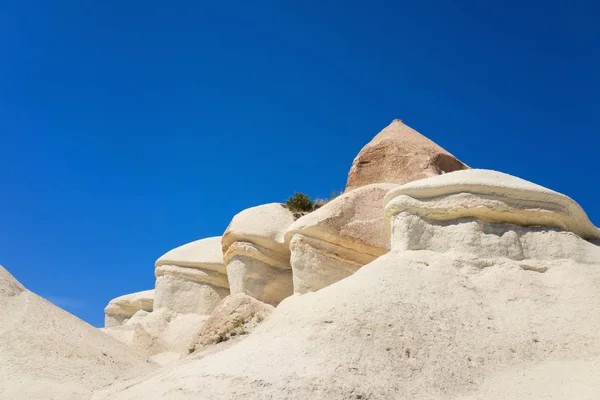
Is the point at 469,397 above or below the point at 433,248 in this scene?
below

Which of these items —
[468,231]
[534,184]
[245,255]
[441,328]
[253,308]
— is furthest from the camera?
[245,255]

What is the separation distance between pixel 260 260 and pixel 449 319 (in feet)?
24.1

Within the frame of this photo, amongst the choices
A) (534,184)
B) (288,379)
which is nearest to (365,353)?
(288,379)

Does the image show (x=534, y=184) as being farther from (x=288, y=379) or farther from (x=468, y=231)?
(x=288, y=379)

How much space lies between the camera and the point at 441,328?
748 cm

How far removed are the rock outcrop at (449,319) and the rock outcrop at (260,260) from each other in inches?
201

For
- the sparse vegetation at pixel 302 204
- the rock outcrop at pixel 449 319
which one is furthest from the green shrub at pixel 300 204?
the rock outcrop at pixel 449 319

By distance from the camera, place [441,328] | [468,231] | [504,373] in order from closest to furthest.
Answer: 1. [504,373]
2. [441,328]
3. [468,231]

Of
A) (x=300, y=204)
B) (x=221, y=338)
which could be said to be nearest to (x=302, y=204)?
(x=300, y=204)

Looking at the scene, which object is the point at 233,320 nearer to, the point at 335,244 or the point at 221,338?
the point at 221,338

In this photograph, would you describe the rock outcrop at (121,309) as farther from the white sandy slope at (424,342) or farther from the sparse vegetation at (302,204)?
the white sandy slope at (424,342)

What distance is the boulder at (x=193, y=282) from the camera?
16875 millimetres

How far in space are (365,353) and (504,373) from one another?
1.49 m

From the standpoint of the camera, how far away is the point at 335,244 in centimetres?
1270
